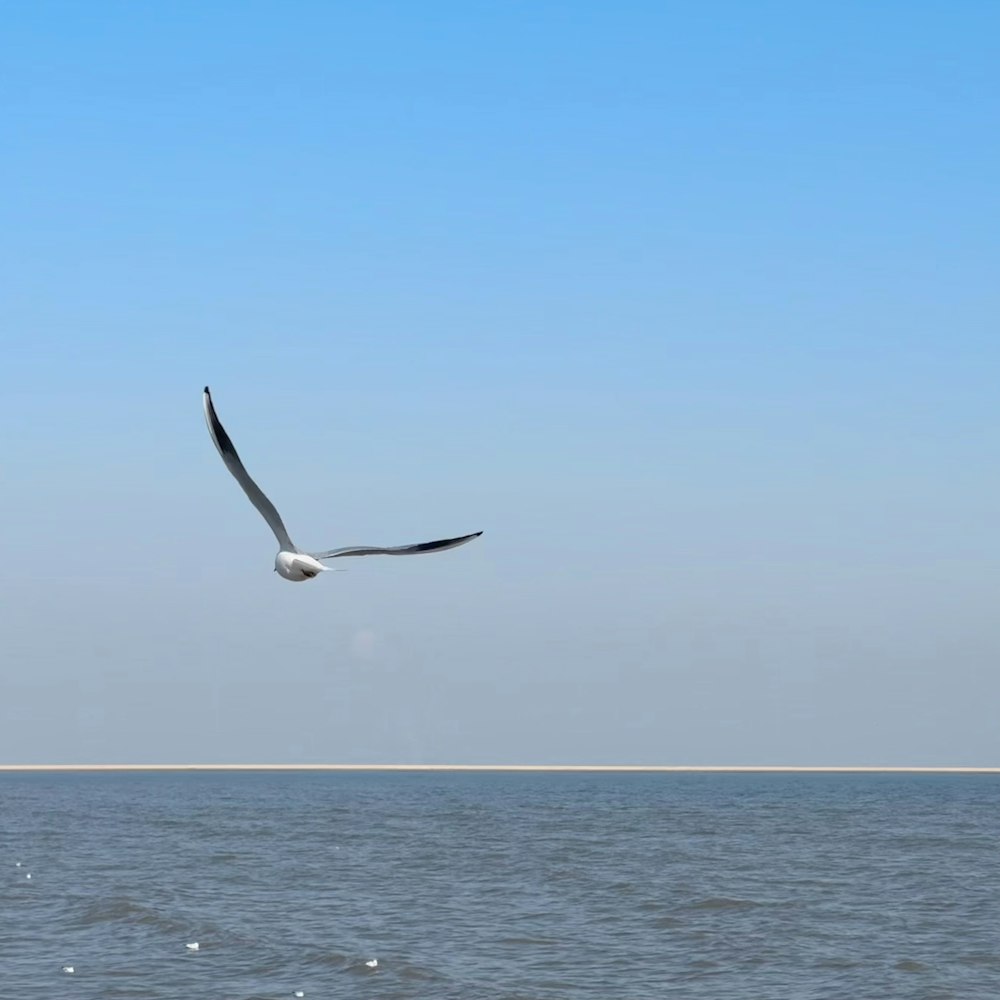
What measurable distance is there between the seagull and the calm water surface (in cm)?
3174

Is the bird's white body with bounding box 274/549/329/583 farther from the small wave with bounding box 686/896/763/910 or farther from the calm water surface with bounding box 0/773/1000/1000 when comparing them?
the small wave with bounding box 686/896/763/910

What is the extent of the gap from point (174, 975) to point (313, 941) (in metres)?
7.91

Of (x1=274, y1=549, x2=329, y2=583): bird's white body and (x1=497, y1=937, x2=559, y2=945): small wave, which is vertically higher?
(x1=274, y1=549, x2=329, y2=583): bird's white body

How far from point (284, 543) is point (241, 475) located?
81 centimetres

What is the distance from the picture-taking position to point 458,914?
60.5 m

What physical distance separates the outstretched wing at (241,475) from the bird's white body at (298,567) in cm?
Answer: 29

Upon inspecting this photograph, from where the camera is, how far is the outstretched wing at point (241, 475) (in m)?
13.7

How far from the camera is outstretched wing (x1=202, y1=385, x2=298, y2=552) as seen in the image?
13703 millimetres

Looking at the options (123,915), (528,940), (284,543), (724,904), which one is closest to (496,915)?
(528,940)

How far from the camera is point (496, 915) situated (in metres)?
60.3

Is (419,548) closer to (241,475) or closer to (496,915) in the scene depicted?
(241,475)

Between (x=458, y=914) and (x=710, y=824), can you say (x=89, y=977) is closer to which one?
(x=458, y=914)

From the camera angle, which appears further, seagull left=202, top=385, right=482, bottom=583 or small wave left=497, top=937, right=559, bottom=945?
small wave left=497, top=937, right=559, bottom=945

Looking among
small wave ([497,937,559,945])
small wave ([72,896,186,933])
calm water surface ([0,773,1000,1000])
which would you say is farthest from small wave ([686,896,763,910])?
small wave ([72,896,186,933])
